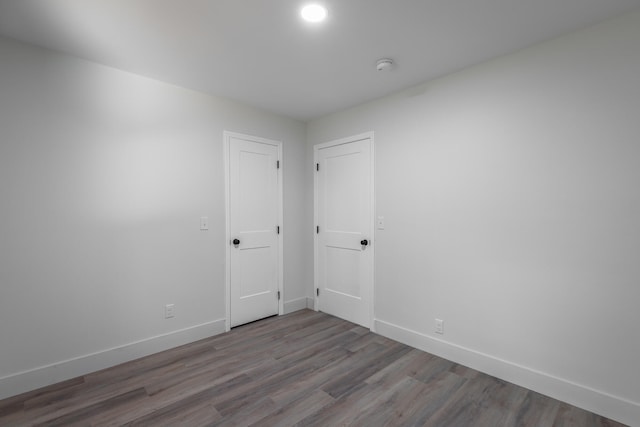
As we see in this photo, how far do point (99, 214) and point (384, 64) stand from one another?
2677mm

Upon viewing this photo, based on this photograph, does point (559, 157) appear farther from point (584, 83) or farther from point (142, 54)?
point (142, 54)

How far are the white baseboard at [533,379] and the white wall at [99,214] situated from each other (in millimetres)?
2139

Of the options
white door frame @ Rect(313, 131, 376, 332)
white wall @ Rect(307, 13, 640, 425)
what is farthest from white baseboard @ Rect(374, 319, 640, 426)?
white door frame @ Rect(313, 131, 376, 332)

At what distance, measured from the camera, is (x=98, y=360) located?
2.44 m

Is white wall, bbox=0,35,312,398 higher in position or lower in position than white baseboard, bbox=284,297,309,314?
higher

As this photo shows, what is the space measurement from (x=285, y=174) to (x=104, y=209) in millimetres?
1985

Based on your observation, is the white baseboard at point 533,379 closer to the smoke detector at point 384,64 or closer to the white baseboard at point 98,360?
the white baseboard at point 98,360

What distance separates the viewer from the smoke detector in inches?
94.3

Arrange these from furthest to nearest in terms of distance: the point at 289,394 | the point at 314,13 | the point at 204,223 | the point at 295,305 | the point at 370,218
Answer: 1. the point at 295,305
2. the point at 370,218
3. the point at 204,223
4. the point at 289,394
5. the point at 314,13

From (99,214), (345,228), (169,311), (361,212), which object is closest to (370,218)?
(361,212)

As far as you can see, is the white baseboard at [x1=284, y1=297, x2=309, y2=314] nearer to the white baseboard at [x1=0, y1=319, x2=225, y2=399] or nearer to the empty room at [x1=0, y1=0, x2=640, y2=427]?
the empty room at [x1=0, y1=0, x2=640, y2=427]

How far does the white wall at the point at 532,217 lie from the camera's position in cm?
187

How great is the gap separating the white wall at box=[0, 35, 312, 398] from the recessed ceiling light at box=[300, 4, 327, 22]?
165cm

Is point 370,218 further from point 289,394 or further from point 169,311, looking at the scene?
point 169,311
